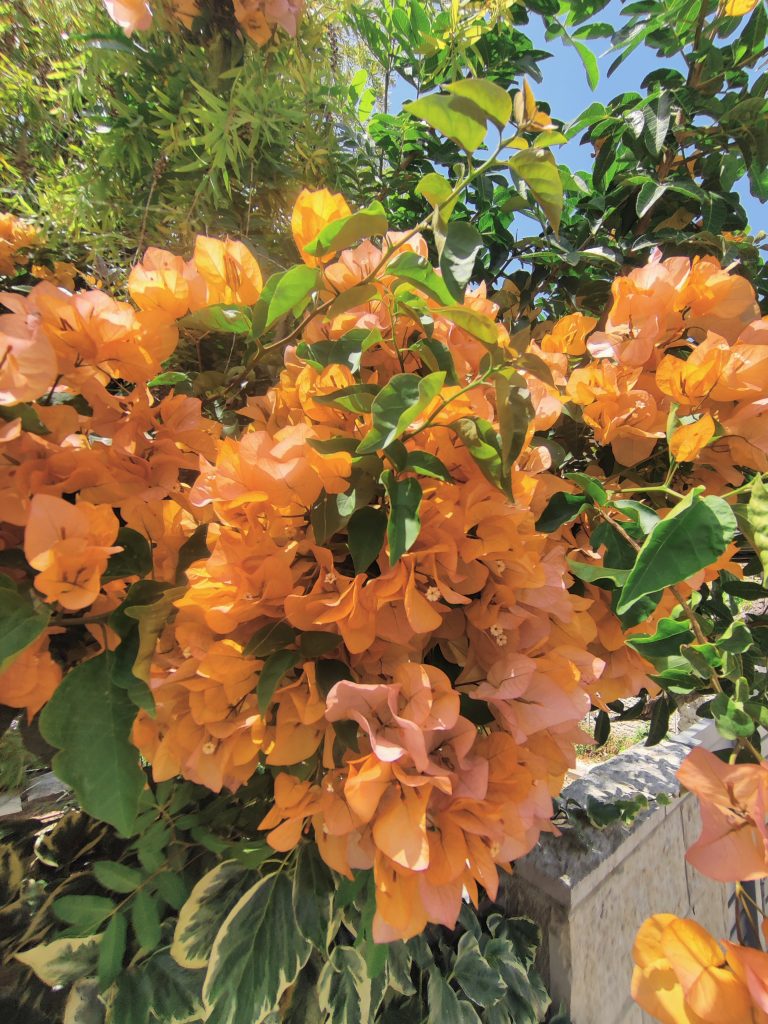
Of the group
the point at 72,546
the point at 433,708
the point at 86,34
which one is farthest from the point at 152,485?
the point at 86,34

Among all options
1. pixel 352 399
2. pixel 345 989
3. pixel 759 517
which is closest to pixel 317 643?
pixel 352 399

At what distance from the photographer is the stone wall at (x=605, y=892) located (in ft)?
2.48

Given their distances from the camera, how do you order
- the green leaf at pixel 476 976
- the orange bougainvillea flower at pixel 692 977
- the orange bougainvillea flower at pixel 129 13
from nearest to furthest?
the orange bougainvillea flower at pixel 692 977
the orange bougainvillea flower at pixel 129 13
the green leaf at pixel 476 976

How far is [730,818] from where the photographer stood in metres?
0.25

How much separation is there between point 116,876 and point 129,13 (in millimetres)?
752

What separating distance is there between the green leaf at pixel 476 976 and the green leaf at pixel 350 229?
76 centimetres

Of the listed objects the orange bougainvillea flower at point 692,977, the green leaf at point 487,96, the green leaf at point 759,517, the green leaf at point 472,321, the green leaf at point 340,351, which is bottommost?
the orange bougainvillea flower at point 692,977

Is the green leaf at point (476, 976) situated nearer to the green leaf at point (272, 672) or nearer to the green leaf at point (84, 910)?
the green leaf at point (84, 910)

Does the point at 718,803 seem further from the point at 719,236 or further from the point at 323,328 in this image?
the point at 719,236

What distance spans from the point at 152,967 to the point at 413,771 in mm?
391

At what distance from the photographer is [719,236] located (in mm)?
633

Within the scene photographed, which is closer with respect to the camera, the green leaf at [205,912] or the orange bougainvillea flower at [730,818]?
the orange bougainvillea flower at [730,818]

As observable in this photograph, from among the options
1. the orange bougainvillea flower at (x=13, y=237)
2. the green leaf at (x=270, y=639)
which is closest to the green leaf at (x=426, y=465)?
the green leaf at (x=270, y=639)

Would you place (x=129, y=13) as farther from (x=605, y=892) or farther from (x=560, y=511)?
(x=605, y=892)
